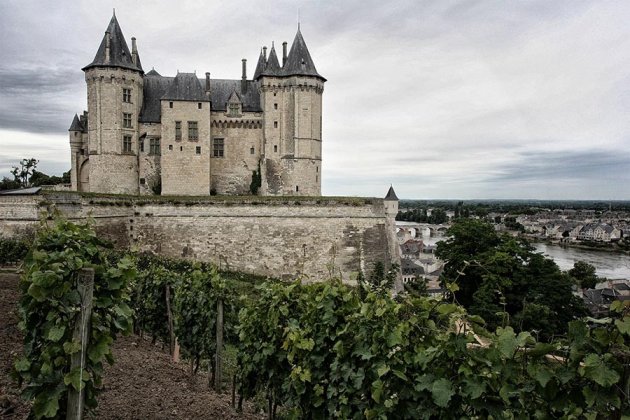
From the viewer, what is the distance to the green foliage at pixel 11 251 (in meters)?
17.4

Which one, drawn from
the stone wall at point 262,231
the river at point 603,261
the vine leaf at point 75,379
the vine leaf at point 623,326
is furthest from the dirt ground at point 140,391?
the river at point 603,261

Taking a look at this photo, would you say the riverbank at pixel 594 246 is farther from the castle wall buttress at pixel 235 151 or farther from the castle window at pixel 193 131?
the castle window at pixel 193 131

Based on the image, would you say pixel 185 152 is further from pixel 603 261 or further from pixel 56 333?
pixel 603 261

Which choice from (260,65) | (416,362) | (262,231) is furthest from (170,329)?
(260,65)

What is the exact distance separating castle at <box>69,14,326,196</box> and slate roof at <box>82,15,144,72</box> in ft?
0.21

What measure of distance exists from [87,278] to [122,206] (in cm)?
2236

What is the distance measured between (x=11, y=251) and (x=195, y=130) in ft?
47.3

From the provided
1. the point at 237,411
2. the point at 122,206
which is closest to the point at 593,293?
the point at 122,206

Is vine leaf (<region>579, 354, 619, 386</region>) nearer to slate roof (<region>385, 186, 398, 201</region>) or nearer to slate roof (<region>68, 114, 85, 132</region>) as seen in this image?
slate roof (<region>385, 186, 398, 201</region>)

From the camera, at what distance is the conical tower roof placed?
29.3 meters

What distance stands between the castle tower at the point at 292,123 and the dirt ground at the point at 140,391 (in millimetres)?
22203

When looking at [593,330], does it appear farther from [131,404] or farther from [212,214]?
[212,214]

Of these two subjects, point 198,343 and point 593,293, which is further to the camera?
point 593,293

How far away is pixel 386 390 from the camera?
3.94 meters
